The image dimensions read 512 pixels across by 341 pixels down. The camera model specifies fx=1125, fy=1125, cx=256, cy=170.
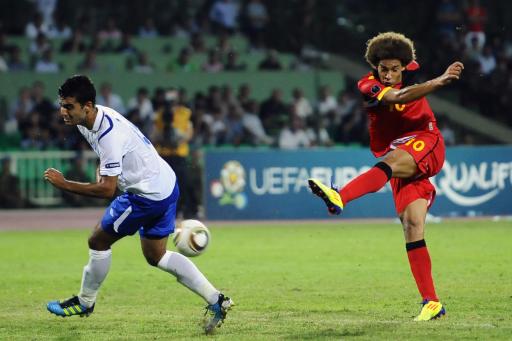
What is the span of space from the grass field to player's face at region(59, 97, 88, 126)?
1.61m

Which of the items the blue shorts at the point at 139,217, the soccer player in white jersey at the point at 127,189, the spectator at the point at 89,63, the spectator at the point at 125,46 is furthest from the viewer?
the spectator at the point at 125,46

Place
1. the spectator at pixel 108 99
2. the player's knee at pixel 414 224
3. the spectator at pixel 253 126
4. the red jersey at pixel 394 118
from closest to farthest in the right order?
the red jersey at pixel 394 118, the player's knee at pixel 414 224, the spectator at pixel 108 99, the spectator at pixel 253 126

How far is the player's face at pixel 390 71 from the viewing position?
346 inches

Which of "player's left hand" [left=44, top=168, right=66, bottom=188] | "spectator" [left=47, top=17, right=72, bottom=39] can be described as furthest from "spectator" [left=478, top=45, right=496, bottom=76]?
"player's left hand" [left=44, top=168, right=66, bottom=188]

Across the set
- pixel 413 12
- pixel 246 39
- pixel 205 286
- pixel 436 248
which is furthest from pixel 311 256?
pixel 246 39

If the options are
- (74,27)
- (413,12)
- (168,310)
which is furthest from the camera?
(74,27)

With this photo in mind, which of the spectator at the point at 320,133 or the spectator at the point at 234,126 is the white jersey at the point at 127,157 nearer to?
the spectator at the point at 320,133

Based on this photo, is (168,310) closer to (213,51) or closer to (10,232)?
(10,232)

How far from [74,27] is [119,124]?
19954 mm

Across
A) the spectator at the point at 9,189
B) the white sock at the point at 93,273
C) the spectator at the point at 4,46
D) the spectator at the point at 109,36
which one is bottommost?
the spectator at the point at 9,189

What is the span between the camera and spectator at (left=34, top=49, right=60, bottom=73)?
83.8 feet

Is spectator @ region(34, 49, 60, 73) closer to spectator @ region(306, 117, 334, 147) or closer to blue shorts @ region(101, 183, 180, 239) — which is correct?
spectator @ region(306, 117, 334, 147)

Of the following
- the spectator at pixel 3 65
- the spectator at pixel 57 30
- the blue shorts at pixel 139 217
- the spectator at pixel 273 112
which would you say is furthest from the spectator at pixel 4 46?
the blue shorts at pixel 139 217

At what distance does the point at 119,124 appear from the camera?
27.6 ft
